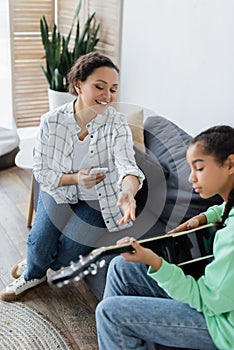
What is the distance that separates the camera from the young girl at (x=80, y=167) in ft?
6.63

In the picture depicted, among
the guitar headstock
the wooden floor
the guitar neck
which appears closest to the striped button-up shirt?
the wooden floor

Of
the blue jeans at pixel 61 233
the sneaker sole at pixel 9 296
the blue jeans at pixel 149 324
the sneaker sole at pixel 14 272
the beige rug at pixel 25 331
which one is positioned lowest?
the beige rug at pixel 25 331

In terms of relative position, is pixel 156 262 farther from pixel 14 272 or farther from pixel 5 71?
pixel 5 71

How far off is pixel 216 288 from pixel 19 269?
3.92 feet

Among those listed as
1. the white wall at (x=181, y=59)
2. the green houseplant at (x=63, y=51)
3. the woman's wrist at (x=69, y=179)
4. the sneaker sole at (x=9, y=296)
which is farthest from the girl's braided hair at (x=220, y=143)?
the green houseplant at (x=63, y=51)

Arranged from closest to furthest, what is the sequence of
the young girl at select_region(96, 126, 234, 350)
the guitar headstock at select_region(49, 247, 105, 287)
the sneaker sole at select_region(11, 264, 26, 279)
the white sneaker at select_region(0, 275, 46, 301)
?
the guitar headstock at select_region(49, 247, 105, 287)
the young girl at select_region(96, 126, 234, 350)
the white sneaker at select_region(0, 275, 46, 301)
the sneaker sole at select_region(11, 264, 26, 279)

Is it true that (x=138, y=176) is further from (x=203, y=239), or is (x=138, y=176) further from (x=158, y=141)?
(x=158, y=141)

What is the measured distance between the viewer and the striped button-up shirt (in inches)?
81.5

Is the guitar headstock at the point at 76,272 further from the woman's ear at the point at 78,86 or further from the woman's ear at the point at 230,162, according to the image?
the woman's ear at the point at 78,86

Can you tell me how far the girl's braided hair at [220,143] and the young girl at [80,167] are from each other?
580 mm

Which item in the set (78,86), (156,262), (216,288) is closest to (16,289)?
(78,86)

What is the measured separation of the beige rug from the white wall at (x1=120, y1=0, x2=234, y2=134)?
4.04 feet

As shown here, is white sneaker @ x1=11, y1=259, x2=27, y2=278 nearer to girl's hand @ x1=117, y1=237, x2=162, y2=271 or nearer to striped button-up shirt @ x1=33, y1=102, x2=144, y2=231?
striped button-up shirt @ x1=33, y1=102, x2=144, y2=231

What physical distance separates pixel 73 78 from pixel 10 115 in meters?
1.89
